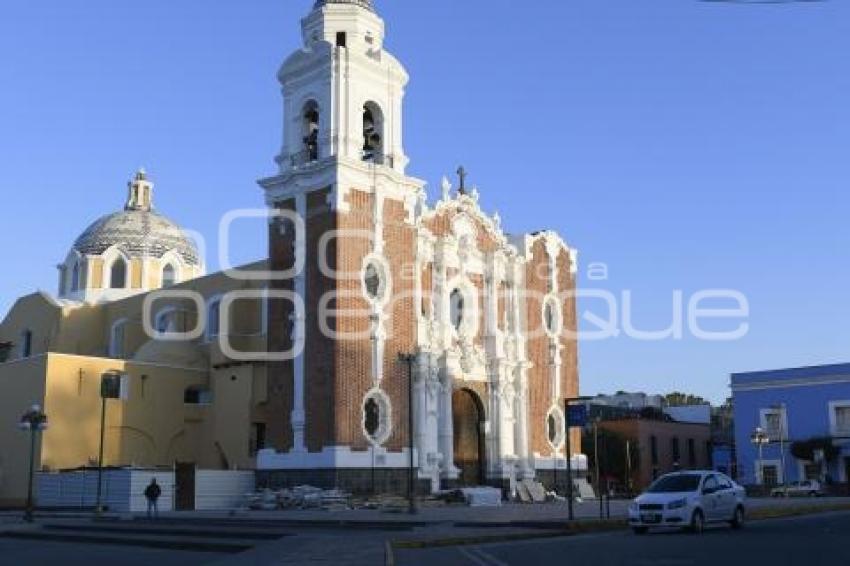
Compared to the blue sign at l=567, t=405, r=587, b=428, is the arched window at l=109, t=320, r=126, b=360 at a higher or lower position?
higher

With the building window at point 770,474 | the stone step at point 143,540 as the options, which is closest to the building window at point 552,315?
the building window at point 770,474

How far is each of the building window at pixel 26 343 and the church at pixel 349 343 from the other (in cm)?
954

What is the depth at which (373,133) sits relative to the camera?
43.8m

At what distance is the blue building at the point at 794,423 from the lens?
192ft

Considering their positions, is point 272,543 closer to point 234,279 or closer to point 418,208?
point 418,208

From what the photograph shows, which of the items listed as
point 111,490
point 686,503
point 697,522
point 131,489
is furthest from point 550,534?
point 111,490

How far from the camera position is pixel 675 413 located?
84938 millimetres

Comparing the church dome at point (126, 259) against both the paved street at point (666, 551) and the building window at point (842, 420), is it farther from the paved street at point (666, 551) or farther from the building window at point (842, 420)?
the paved street at point (666, 551)

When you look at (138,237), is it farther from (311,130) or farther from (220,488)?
(220,488)

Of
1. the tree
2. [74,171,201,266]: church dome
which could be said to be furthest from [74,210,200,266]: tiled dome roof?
the tree

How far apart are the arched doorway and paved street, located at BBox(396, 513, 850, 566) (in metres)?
21.9

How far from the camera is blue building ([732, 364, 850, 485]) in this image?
58.6 m

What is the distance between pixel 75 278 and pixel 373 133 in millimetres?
26554

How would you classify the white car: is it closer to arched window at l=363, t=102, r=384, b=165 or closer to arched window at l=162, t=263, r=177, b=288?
arched window at l=363, t=102, r=384, b=165
